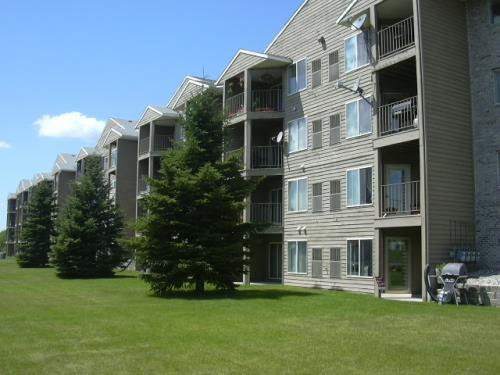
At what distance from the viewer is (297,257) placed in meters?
28.4

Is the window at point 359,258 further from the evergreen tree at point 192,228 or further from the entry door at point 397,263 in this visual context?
the evergreen tree at point 192,228

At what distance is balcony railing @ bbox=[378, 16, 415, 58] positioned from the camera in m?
22.8

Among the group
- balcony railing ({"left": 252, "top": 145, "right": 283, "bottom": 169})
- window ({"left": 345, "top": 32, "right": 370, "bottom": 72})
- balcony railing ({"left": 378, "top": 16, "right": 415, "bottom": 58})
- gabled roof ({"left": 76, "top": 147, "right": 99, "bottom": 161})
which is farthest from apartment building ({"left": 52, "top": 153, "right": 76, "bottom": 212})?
balcony railing ({"left": 378, "top": 16, "right": 415, "bottom": 58})

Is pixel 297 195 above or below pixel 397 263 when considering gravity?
above

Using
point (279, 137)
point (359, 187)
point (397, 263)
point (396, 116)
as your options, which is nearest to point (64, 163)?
point (279, 137)

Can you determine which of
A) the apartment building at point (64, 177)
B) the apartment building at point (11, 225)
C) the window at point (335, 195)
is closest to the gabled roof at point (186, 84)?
the window at point (335, 195)

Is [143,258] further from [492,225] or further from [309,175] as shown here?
[492,225]

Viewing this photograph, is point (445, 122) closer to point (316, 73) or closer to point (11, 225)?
point (316, 73)

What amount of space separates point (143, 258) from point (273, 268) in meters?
11.8

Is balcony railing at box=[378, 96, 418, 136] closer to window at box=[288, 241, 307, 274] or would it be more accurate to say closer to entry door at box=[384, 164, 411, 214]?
entry door at box=[384, 164, 411, 214]

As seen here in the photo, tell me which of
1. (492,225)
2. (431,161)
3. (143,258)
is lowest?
(143,258)

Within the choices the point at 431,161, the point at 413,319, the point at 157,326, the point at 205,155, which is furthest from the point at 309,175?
the point at 157,326

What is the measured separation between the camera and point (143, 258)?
2223 cm

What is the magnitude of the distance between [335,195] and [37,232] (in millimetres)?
34544
